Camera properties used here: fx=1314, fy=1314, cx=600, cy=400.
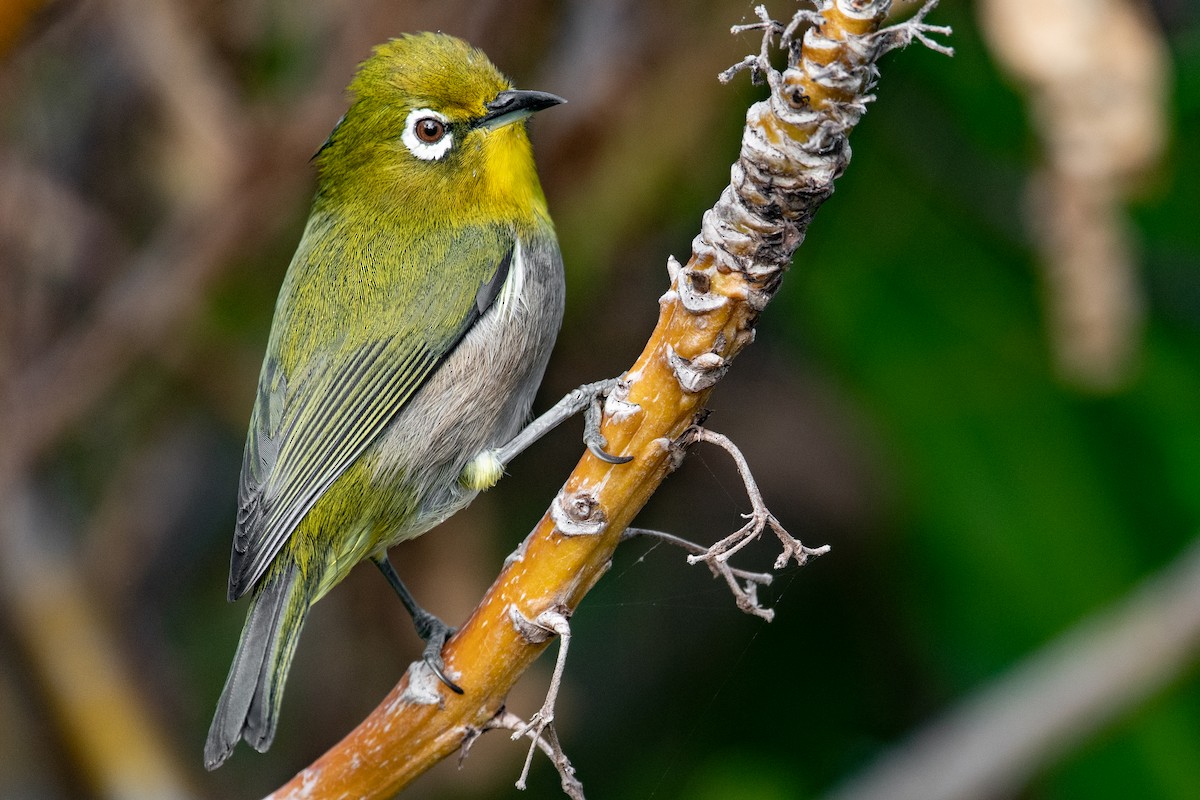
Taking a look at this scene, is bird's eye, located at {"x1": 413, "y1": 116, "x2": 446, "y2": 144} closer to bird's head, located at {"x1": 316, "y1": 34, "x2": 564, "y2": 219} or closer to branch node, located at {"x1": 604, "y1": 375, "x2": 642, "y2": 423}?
bird's head, located at {"x1": 316, "y1": 34, "x2": 564, "y2": 219}

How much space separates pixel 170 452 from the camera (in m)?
4.45

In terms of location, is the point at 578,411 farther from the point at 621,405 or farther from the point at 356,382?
the point at 621,405

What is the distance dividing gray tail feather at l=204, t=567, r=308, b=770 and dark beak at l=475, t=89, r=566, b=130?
3.77 ft

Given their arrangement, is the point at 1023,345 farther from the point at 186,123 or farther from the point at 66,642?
the point at 66,642

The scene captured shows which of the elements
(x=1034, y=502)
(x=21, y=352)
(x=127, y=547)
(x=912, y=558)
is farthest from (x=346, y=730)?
(x=1034, y=502)

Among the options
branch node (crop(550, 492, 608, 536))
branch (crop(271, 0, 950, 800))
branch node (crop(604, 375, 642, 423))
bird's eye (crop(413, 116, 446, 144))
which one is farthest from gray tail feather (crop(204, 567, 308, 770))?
bird's eye (crop(413, 116, 446, 144))

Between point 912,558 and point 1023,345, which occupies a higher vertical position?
point 1023,345

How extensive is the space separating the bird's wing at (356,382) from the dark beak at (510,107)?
11.6 inches

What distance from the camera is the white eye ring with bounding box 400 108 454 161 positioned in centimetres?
317

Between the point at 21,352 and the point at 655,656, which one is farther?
the point at 655,656

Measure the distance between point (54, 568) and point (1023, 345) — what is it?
3.04 metres

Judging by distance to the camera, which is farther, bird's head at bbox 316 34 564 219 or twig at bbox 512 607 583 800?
bird's head at bbox 316 34 564 219

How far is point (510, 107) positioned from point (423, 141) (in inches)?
10.2

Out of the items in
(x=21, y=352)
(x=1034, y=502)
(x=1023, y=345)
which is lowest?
(x=1034, y=502)
